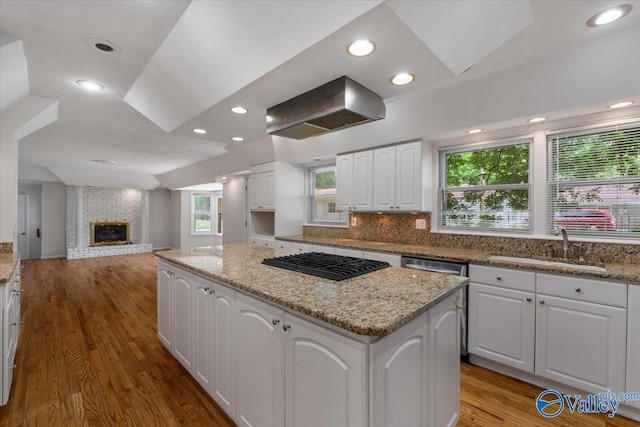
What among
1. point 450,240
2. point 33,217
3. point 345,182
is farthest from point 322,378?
point 33,217

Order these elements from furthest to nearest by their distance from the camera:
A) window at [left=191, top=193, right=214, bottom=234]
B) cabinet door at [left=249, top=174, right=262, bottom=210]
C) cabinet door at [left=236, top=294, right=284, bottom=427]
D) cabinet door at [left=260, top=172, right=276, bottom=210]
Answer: window at [left=191, top=193, right=214, bottom=234] < cabinet door at [left=249, top=174, right=262, bottom=210] < cabinet door at [left=260, top=172, right=276, bottom=210] < cabinet door at [left=236, top=294, right=284, bottom=427]

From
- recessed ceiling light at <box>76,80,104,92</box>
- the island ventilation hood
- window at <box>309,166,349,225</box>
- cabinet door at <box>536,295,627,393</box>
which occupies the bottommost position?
cabinet door at <box>536,295,627,393</box>

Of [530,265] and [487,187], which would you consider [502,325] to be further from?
[487,187]

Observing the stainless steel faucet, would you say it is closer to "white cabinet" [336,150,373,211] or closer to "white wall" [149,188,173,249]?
"white cabinet" [336,150,373,211]

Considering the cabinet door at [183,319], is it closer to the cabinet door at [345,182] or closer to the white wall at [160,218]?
the cabinet door at [345,182]

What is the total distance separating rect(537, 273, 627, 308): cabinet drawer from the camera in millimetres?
1863

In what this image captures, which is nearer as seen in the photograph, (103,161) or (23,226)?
(103,161)

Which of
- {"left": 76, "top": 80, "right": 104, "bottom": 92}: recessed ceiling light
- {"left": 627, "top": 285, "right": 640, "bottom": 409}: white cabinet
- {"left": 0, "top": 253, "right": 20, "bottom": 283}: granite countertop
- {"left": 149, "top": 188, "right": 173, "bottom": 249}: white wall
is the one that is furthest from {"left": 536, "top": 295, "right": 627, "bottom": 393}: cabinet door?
{"left": 149, "top": 188, "right": 173, "bottom": 249}: white wall

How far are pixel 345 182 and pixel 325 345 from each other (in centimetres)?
290

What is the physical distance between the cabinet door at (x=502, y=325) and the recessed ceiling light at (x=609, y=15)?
1.80 metres

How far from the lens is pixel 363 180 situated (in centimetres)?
367

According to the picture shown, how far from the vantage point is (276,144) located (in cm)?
425

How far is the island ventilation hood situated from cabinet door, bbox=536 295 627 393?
1897mm

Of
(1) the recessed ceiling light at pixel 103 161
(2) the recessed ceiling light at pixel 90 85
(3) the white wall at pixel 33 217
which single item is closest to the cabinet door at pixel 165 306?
(2) the recessed ceiling light at pixel 90 85
